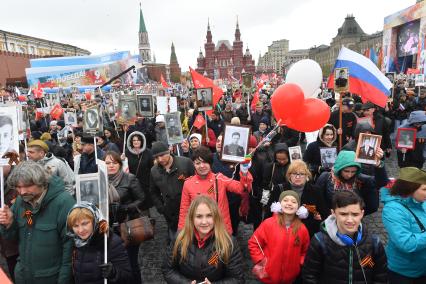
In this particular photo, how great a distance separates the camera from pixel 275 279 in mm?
3053

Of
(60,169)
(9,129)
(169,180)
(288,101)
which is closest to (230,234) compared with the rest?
(169,180)

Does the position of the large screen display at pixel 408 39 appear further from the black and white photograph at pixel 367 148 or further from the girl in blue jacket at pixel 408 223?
the girl in blue jacket at pixel 408 223

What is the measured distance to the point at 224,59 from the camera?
11019cm

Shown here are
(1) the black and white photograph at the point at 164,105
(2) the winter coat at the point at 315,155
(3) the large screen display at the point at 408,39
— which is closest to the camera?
(2) the winter coat at the point at 315,155

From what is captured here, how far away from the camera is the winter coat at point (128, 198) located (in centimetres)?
379

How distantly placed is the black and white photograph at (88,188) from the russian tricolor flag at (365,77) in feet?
14.7

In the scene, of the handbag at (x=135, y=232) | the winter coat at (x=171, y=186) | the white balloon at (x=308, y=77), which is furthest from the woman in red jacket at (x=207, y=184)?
the white balloon at (x=308, y=77)

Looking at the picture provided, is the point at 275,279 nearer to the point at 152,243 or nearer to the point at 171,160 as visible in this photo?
the point at 171,160

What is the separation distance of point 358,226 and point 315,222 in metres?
1.08

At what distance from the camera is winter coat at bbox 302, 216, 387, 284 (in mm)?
2346

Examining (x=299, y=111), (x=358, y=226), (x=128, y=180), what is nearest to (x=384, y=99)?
(x=299, y=111)

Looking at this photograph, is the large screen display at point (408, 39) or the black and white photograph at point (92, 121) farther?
the large screen display at point (408, 39)

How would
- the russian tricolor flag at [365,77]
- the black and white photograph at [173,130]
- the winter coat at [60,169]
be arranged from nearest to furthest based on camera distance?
the winter coat at [60,169] < the russian tricolor flag at [365,77] < the black and white photograph at [173,130]

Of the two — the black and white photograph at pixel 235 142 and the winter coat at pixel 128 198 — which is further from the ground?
the black and white photograph at pixel 235 142
